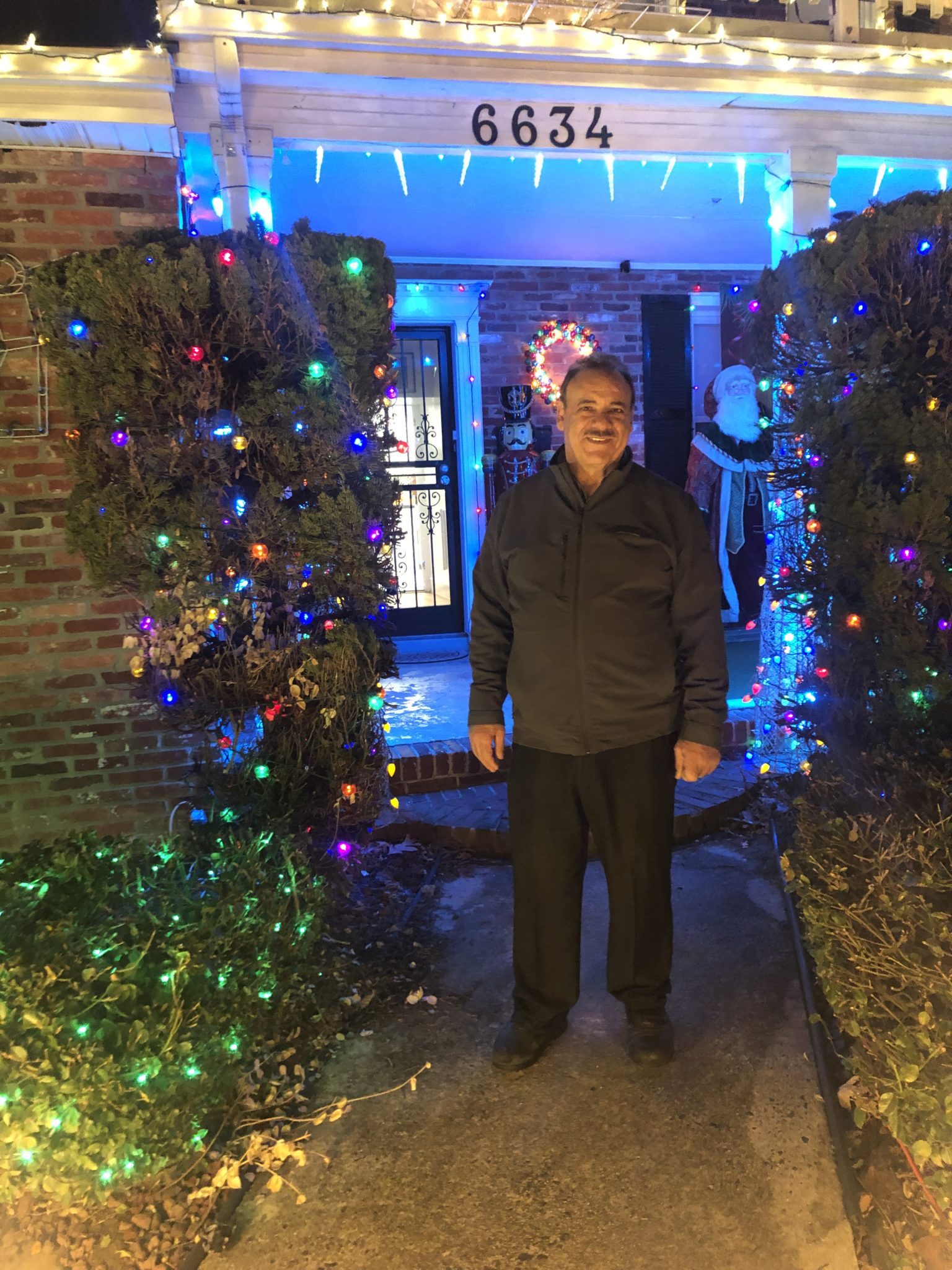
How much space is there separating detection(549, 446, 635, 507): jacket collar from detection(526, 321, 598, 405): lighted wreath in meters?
4.51

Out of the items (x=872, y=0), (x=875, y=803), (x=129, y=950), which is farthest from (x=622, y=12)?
(x=129, y=950)

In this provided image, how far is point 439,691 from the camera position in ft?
17.7

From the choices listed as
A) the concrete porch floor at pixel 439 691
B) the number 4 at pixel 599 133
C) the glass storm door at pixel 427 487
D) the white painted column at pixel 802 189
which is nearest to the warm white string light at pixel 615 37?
the number 4 at pixel 599 133

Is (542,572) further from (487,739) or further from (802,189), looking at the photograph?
(802,189)

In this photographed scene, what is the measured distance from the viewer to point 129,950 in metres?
1.89

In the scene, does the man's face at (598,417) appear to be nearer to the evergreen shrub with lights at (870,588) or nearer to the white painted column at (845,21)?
the evergreen shrub with lights at (870,588)

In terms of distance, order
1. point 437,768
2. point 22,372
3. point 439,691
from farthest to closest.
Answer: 1. point 439,691
2. point 437,768
3. point 22,372

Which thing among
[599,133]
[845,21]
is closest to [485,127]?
[599,133]

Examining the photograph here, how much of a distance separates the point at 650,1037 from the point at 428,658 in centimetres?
426

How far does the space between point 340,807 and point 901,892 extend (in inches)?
71.6

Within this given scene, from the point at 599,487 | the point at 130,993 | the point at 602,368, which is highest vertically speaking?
the point at 602,368

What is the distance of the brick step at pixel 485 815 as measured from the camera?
3.85 meters

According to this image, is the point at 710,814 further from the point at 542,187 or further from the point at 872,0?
the point at 872,0

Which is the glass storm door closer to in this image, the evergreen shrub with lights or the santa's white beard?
the santa's white beard
